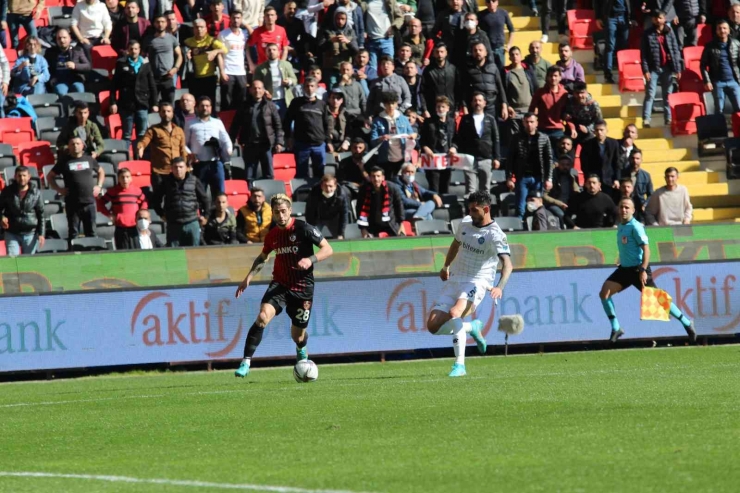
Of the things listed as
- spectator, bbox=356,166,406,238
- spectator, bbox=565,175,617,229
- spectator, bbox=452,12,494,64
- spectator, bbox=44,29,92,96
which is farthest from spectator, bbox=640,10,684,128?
spectator, bbox=44,29,92,96

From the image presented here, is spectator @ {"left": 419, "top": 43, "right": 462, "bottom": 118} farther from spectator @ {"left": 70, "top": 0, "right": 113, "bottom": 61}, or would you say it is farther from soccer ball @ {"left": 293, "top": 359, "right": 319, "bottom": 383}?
soccer ball @ {"left": 293, "top": 359, "right": 319, "bottom": 383}

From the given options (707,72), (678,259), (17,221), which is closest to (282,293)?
(17,221)

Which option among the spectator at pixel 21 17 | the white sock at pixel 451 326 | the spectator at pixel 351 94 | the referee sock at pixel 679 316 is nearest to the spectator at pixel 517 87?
the spectator at pixel 351 94

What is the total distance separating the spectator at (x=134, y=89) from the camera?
73.4 ft

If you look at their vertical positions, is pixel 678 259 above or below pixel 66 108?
below

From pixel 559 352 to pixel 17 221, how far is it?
8603 mm

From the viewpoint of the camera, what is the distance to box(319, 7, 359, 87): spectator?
23.4 metres

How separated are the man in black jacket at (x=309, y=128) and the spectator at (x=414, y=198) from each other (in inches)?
60.5

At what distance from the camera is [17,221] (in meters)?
19.4

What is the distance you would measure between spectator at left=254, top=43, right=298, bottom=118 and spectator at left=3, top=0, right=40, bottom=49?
418cm

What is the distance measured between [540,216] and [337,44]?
17.2ft

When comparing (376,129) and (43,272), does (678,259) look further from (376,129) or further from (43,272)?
(43,272)

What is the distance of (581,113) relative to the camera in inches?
923

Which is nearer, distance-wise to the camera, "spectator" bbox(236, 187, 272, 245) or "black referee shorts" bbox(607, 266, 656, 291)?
"black referee shorts" bbox(607, 266, 656, 291)
